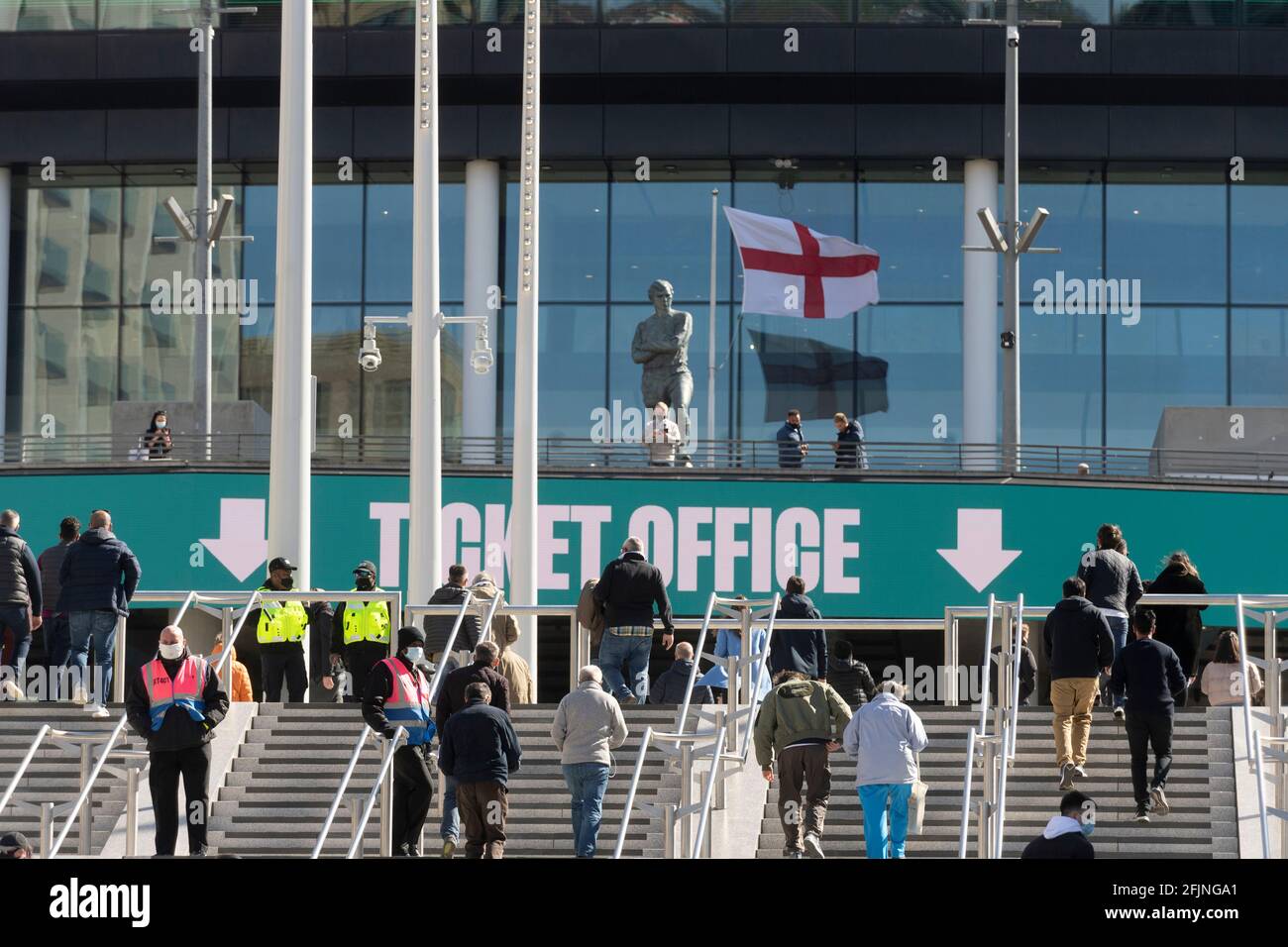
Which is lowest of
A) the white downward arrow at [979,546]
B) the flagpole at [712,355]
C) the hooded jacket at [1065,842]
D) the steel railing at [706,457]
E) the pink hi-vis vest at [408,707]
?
the hooded jacket at [1065,842]

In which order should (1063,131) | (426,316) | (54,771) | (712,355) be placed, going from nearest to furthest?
(54,771) → (426,316) → (1063,131) → (712,355)

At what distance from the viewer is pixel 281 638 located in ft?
66.6

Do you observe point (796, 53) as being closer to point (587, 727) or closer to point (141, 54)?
point (141, 54)

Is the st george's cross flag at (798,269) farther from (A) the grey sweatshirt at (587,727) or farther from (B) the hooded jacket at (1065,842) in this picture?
Answer: (B) the hooded jacket at (1065,842)

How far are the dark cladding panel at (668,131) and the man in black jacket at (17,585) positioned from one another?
20.6 metres

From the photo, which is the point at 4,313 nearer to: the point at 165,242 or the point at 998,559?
the point at 165,242

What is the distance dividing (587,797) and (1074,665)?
3803 mm

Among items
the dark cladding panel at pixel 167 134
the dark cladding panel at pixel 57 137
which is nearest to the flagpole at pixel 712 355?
the dark cladding panel at pixel 167 134

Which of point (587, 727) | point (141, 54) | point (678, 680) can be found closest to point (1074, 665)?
point (587, 727)

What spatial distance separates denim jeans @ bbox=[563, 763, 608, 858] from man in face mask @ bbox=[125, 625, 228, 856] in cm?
239

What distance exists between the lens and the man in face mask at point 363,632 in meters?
19.9

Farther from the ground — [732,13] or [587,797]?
[732,13]

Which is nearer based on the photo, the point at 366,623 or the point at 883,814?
the point at 883,814

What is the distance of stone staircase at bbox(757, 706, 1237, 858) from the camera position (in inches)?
659
